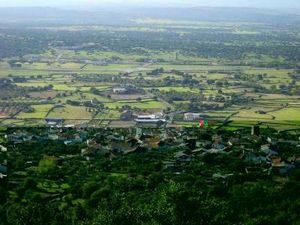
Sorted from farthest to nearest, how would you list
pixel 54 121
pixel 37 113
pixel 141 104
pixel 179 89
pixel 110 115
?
pixel 179 89
pixel 141 104
pixel 37 113
pixel 110 115
pixel 54 121

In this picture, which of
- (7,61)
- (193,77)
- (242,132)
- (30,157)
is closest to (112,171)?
(30,157)

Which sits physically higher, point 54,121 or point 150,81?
point 54,121

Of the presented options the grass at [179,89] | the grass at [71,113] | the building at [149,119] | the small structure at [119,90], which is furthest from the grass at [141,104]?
the grass at [179,89]

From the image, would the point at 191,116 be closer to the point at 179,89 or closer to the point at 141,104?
the point at 141,104

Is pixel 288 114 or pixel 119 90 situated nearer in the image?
pixel 288 114

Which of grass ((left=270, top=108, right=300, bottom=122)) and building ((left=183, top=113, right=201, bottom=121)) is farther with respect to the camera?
building ((left=183, top=113, right=201, bottom=121))

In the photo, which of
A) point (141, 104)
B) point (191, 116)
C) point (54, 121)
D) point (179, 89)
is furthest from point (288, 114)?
point (54, 121)

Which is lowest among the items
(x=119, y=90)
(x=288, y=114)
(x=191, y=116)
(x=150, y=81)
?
(x=150, y=81)

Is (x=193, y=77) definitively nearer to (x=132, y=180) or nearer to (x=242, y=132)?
(x=242, y=132)

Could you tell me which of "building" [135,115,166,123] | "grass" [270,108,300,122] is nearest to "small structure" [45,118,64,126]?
"building" [135,115,166,123]

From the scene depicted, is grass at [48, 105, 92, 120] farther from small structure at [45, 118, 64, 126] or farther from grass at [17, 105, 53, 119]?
small structure at [45, 118, 64, 126]

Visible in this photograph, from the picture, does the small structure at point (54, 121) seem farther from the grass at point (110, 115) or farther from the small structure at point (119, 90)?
the small structure at point (119, 90)
